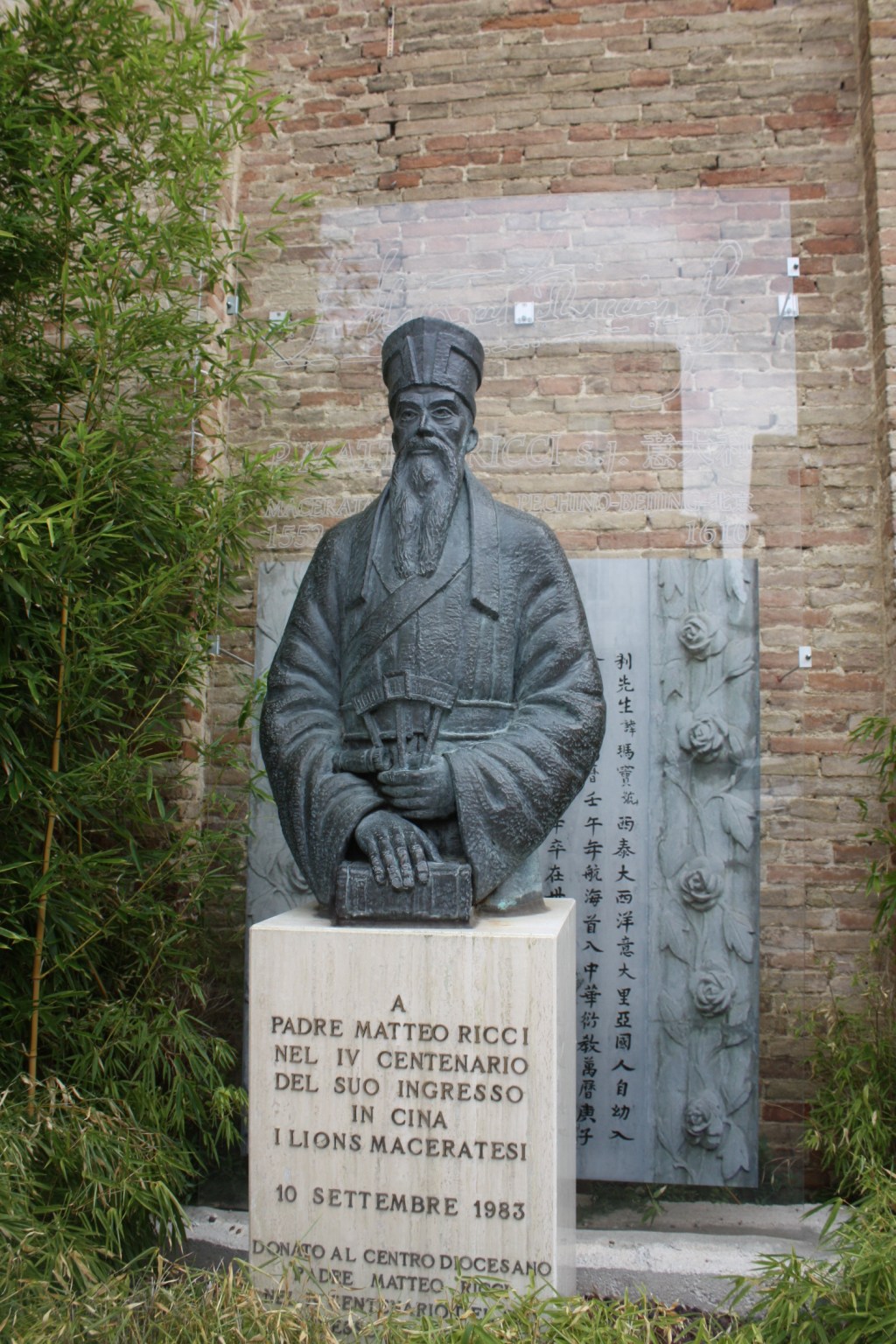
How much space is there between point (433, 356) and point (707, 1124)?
2.64 metres

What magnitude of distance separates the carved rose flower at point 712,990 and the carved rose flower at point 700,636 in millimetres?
1085

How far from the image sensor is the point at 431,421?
2934mm

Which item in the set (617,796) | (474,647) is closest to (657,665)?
(617,796)

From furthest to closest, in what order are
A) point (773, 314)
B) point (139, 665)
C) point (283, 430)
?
point (283, 430) → point (773, 314) → point (139, 665)

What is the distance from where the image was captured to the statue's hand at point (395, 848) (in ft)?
8.29

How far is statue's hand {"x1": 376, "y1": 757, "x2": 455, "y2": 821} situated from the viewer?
2.62 metres

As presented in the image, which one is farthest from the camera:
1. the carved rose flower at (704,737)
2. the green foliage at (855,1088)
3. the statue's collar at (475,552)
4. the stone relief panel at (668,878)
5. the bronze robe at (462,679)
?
the carved rose flower at (704,737)

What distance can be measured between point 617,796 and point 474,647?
1.29m

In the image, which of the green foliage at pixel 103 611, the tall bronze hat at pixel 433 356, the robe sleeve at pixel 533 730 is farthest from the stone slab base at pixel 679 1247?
the tall bronze hat at pixel 433 356

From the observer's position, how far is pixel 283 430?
4438 millimetres

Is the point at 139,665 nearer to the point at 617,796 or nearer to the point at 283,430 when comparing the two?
the point at 283,430

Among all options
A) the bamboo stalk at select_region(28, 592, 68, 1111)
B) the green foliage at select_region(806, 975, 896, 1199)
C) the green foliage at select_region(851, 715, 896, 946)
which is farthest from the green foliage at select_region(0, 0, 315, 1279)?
the green foliage at select_region(851, 715, 896, 946)

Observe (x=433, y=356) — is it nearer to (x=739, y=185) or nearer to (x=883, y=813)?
(x=739, y=185)

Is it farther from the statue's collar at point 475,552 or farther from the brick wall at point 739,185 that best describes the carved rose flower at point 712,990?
the statue's collar at point 475,552
